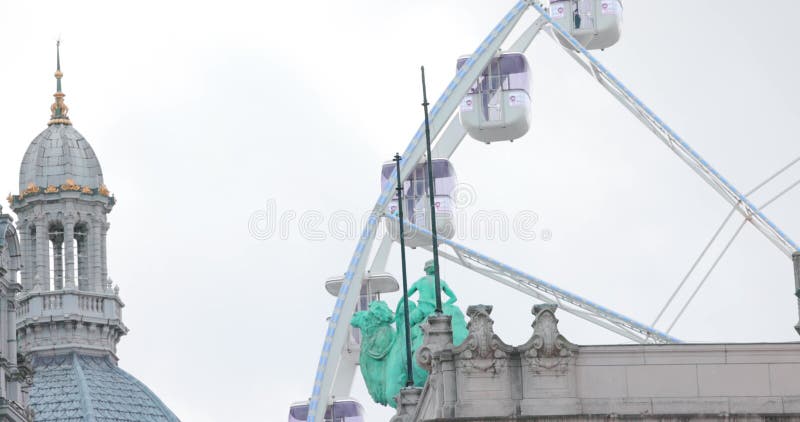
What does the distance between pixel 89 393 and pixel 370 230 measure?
43.3 meters

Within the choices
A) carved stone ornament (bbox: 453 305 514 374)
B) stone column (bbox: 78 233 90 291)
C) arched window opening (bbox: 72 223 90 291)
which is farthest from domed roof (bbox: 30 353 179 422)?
carved stone ornament (bbox: 453 305 514 374)

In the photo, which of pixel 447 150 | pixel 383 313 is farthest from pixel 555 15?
pixel 383 313

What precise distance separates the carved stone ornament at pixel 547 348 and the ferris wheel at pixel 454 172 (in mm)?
45037

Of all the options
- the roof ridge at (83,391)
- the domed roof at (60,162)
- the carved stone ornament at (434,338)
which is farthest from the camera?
the domed roof at (60,162)

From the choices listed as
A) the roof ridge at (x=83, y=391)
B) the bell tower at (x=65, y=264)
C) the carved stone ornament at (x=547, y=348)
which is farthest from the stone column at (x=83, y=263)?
the carved stone ornament at (x=547, y=348)

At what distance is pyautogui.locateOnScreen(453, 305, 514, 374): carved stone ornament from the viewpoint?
82.7m

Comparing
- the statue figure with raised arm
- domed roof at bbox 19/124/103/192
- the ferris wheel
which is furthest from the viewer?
domed roof at bbox 19/124/103/192

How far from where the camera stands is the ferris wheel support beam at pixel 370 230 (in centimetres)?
13212

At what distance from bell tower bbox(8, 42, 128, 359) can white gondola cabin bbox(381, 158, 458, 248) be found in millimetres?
43074

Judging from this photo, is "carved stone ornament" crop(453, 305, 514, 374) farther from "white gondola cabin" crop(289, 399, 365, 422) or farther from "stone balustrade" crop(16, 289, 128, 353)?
"stone balustrade" crop(16, 289, 128, 353)

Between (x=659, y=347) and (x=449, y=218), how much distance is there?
156ft

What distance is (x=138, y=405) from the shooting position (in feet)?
570

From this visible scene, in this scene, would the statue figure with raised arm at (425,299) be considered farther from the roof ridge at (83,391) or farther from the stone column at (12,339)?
the roof ridge at (83,391)

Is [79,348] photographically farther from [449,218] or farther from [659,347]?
[659,347]
